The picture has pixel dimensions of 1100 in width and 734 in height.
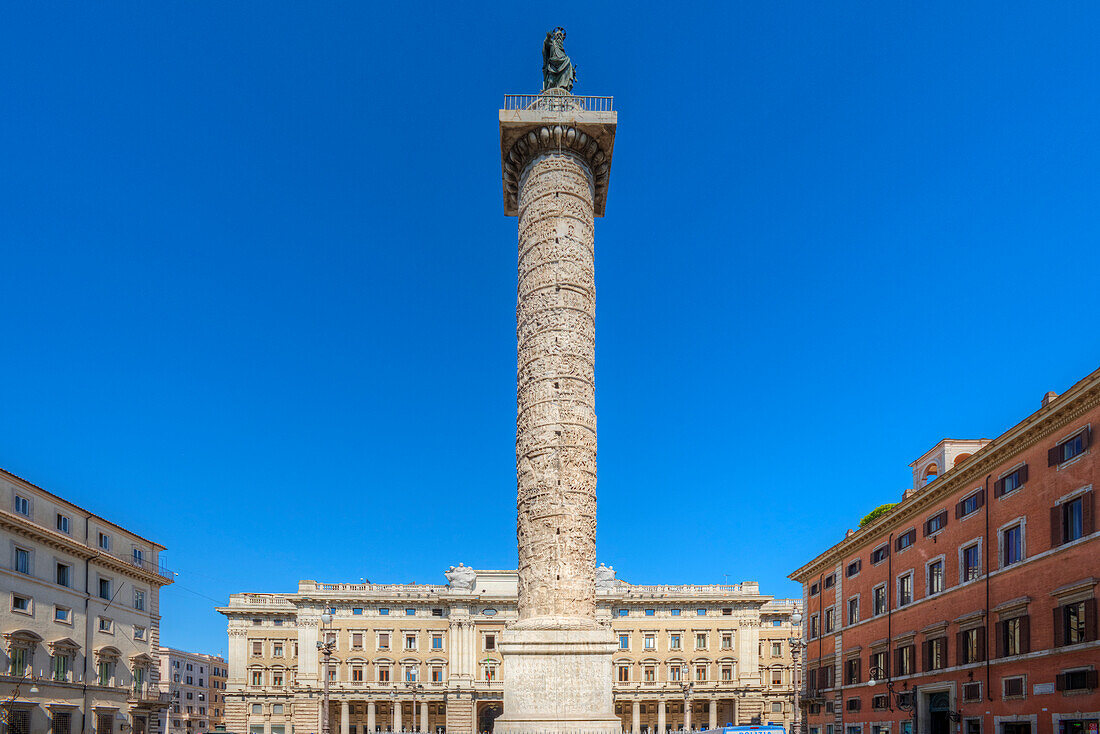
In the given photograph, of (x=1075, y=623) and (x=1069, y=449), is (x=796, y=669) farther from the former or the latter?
(x=1069, y=449)

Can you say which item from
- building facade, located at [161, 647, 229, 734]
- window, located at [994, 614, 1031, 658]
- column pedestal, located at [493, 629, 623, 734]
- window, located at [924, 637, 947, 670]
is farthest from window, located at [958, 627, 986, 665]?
building facade, located at [161, 647, 229, 734]

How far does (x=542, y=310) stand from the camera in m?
21.4

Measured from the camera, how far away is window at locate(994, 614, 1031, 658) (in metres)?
23.8

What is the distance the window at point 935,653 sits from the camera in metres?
29.0

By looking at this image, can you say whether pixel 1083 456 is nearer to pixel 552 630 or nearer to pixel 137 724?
pixel 552 630

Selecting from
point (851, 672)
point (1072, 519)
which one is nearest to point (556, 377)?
point (1072, 519)

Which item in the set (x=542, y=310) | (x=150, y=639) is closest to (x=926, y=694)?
(x=542, y=310)

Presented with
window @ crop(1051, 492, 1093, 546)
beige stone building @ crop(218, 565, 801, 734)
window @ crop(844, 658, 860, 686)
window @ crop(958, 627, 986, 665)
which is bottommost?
beige stone building @ crop(218, 565, 801, 734)

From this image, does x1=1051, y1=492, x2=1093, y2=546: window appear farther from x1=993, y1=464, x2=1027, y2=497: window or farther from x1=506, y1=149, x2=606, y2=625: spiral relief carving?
x1=506, y1=149, x2=606, y2=625: spiral relief carving

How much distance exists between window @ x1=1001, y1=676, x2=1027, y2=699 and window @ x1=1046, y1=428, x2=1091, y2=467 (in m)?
5.70

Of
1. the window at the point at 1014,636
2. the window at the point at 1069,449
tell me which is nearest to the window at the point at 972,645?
the window at the point at 1014,636

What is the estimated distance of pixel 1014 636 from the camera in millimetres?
24562

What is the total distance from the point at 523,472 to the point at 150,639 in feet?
106

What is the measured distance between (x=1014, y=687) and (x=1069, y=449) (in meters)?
6.64
